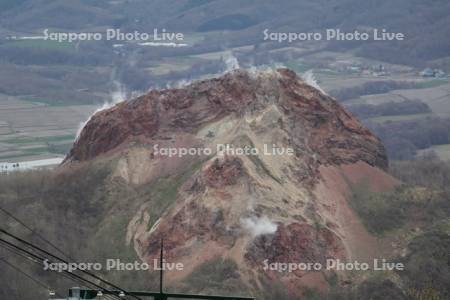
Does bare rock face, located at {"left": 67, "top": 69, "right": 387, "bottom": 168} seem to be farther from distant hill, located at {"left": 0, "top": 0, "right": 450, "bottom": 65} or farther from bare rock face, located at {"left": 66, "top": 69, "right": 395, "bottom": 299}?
distant hill, located at {"left": 0, "top": 0, "right": 450, "bottom": 65}

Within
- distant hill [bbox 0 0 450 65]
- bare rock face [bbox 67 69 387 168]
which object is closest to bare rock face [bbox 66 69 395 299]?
bare rock face [bbox 67 69 387 168]

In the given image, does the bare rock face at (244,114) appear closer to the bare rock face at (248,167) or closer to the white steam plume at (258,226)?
the bare rock face at (248,167)

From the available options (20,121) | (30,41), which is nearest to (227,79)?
(20,121)

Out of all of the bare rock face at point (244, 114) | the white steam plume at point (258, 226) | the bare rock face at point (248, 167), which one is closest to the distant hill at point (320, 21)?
the bare rock face at point (244, 114)

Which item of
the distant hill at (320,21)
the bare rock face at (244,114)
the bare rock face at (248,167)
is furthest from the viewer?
the distant hill at (320,21)

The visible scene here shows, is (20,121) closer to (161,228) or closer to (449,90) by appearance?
(449,90)

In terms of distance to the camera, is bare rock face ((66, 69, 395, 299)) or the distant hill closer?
bare rock face ((66, 69, 395, 299))
